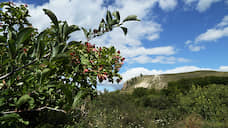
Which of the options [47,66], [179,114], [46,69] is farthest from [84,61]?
[179,114]

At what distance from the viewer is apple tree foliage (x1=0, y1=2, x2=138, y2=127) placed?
0.98 m

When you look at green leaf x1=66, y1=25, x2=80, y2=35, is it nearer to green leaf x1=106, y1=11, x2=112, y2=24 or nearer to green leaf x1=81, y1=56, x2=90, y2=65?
green leaf x1=106, y1=11, x2=112, y2=24

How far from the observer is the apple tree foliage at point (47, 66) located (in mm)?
982

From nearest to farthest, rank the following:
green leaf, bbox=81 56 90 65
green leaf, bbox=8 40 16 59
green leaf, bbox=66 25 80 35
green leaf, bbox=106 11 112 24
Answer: green leaf, bbox=8 40 16 59 < green leaf, bbox=66 25 80 35 < green leaf, bbox=106 11 112 24 < green leaf, bbox=81 56 90 65

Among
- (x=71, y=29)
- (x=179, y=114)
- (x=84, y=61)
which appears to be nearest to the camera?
(x=71, y=29)

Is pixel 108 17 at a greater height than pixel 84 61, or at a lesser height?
greater

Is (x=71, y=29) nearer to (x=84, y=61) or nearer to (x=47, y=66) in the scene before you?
(x=47, y=66)

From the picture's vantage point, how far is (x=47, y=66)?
4.17ft

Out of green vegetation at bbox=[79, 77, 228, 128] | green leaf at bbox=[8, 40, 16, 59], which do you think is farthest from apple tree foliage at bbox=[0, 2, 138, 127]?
green vegetation at bbox=[79, 77, 228, 128]

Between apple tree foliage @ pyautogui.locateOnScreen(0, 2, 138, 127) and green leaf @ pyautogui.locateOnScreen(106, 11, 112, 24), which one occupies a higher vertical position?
green leaf @ pyautogui.locateOnScreen(106, 11, 112, 24)

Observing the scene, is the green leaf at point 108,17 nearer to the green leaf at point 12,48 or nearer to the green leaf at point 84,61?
the green leaf at point 84,61

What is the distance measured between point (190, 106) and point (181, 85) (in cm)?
767

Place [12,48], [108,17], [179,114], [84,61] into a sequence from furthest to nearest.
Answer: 1. [179,114]
2. [84,61]
3. [108,17]
4. [12,48]

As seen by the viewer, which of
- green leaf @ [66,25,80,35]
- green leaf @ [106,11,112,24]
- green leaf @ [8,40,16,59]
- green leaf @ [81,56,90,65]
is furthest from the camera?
green leaf @ [81,56,90,65]
